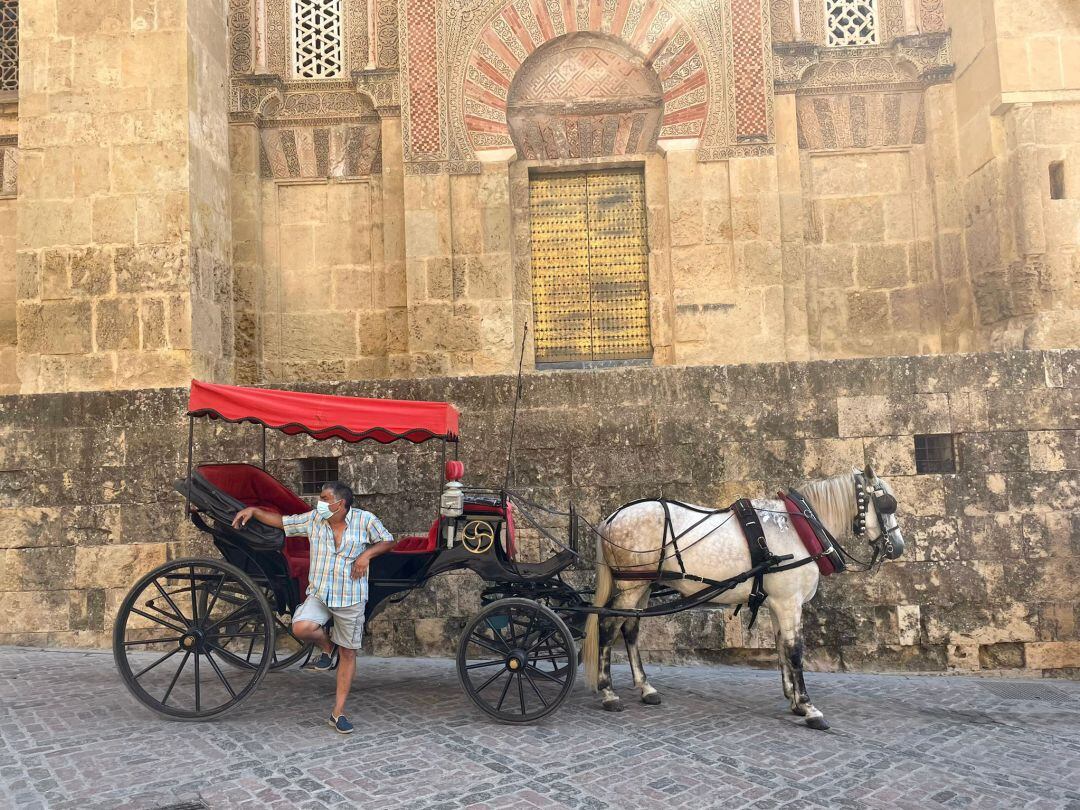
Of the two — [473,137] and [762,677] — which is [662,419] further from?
[473,137]

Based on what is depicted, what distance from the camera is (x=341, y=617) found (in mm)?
4516

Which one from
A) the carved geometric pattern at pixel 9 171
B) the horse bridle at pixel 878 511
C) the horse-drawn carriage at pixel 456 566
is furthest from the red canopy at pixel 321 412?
the carved geometric pattern at pixel 9 171

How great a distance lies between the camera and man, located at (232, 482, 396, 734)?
448 centimetres

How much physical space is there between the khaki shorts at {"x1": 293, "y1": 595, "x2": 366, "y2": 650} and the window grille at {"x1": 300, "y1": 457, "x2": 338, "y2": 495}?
1.93 metres

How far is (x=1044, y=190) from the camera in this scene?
7754 mm

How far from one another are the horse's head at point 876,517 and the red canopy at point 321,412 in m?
2.51

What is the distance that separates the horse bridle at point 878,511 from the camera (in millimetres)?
4840

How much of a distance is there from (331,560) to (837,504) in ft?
9.83

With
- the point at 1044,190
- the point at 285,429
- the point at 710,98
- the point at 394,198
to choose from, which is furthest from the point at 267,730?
the point at 1044,190

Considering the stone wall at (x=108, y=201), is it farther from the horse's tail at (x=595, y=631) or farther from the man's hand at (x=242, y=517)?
the horse's tail at (x=595, y=631)

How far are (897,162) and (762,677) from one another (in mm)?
6111

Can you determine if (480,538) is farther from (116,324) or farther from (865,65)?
(865,65)

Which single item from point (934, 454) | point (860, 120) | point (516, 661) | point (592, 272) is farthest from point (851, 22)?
point (516, 661)

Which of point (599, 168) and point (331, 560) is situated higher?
point (599, 168)
